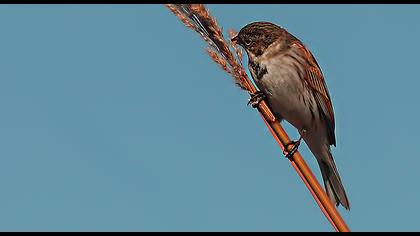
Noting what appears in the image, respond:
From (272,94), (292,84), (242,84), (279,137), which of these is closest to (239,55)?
(242,84)

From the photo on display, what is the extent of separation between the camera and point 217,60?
9.66 feet

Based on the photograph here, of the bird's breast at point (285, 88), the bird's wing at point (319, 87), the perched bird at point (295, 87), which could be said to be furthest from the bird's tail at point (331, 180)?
the bird's breast at point (285, 88)

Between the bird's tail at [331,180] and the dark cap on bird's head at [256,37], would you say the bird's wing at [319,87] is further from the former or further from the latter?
the dark cap on bird's head at [256,37]

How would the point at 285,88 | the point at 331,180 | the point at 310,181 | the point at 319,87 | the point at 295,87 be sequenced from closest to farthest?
1. the point at 310,181
2. the point at 285,88
3. the point at 295,87
4. the point at 319,87
5. the point at 331,180

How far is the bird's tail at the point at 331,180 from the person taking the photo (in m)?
5.25

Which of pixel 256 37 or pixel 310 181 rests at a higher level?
pixel 256 37

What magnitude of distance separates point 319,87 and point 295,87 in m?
0.41

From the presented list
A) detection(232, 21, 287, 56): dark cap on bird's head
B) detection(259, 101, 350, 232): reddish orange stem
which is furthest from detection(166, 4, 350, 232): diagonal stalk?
detection(232, 21, 287, 56): dark cap on bird's head

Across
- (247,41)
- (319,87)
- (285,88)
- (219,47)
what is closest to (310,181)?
(219,47)

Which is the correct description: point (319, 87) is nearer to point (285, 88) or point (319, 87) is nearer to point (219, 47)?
point (285, 88)

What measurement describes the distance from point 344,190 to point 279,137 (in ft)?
8.68

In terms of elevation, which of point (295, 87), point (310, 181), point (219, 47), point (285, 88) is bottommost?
point (310, 181)

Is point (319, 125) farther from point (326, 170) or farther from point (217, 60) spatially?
point (217, 60)

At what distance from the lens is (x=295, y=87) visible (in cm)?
538
